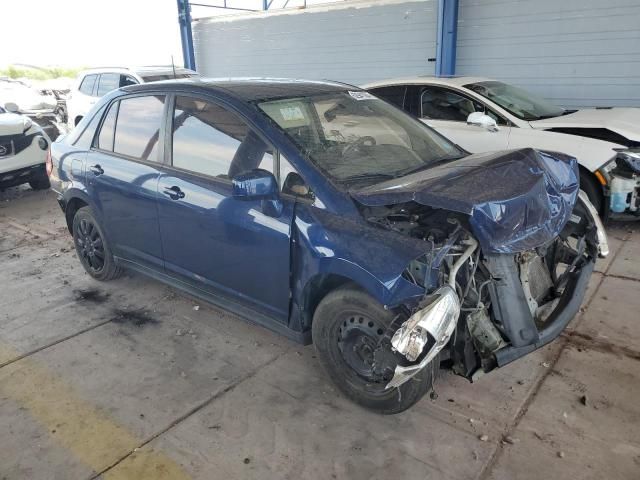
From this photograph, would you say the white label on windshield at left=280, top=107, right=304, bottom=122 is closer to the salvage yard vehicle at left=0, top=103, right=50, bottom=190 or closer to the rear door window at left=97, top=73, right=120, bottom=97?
the salvage yard vehicle at left=0, top=103, right=50, bottom=190

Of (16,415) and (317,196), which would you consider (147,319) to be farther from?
(317,196)

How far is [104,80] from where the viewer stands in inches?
390

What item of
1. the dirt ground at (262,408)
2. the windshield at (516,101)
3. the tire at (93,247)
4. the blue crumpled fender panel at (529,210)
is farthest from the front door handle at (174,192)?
the windshield at (516,101)

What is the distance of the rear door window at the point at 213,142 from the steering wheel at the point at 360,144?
0.48 metres

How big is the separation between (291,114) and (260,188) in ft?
2.15

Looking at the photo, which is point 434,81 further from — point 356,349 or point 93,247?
point 356,349

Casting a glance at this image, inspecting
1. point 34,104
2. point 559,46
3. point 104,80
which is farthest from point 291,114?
point 34,104

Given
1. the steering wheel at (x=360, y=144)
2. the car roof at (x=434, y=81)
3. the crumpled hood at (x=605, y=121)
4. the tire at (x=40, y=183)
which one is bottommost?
the tire at (x=40, y=183)

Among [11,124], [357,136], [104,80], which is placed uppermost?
[357,136]

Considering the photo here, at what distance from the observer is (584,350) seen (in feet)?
11.3

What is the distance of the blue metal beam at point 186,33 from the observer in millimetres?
14477

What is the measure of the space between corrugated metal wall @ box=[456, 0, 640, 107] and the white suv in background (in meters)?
5.44

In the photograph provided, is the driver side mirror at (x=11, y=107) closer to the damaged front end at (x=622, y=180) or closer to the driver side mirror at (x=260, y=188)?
the driver side mirror at (x=260, y=188)

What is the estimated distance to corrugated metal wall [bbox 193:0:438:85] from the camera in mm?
10836
